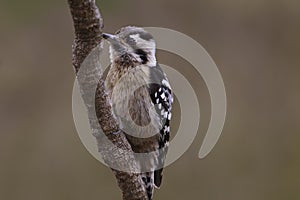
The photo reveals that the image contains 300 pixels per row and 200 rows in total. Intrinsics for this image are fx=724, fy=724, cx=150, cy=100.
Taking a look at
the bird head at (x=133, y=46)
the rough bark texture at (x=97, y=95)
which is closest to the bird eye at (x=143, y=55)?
the bird head at (x=133, y=46)

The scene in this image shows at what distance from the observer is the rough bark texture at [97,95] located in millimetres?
2021

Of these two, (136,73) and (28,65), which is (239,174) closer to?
(28,65)

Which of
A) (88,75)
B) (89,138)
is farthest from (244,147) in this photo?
(88,75)

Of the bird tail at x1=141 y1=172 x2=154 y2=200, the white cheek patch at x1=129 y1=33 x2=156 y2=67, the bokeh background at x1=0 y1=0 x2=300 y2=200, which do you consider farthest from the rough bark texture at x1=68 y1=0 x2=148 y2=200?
the bokeh background at x1=0 y1=0 x2=300 y2=200

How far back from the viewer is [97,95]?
2178mm

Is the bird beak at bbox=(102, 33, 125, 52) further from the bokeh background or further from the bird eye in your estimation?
the bokeh background

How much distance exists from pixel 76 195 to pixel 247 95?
1528mm

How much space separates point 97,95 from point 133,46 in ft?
2.02

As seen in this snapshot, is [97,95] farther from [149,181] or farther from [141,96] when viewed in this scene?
[149,181]

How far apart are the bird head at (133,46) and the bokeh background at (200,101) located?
95.9 inches

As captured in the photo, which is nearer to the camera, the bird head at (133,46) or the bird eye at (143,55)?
the bird head at (133,46)

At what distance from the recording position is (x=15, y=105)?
551cm

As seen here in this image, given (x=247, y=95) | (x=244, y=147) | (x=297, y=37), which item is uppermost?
(x=297, y=37)

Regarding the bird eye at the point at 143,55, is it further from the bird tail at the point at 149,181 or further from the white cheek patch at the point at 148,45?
the bird tail at the point at 149,181
